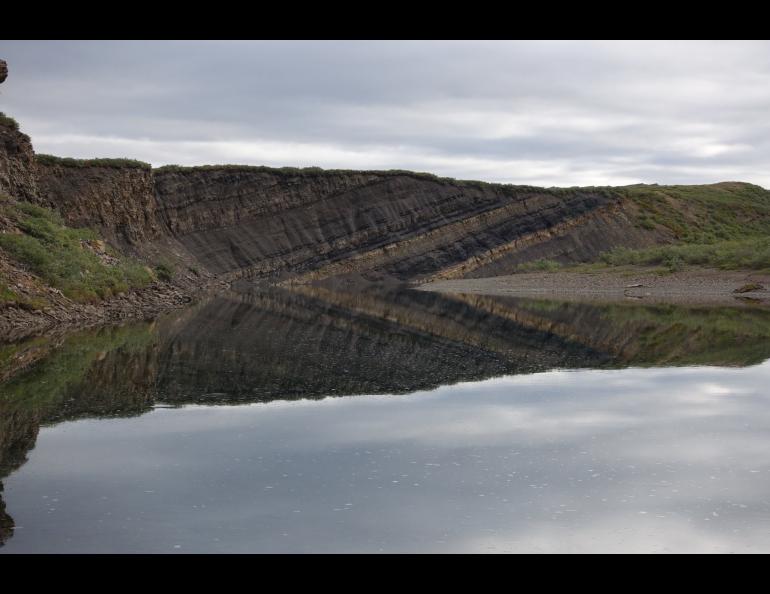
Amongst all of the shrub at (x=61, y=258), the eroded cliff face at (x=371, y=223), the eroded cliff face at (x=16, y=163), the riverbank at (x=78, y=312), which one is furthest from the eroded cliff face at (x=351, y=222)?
the riverbank at (x=78, y=312)

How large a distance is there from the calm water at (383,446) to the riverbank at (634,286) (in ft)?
62.2

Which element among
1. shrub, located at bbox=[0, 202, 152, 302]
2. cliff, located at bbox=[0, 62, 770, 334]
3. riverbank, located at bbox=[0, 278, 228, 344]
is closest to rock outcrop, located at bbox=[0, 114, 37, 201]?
shrub, located at bbox=[0, 202, 152, 302]

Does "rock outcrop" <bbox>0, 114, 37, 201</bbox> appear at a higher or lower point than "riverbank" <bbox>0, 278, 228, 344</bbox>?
higher

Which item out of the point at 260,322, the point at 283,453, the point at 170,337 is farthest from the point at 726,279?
the point at 283,453

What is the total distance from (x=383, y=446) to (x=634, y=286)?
38.6 m

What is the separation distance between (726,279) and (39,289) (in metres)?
33.9

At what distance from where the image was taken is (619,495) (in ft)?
29.5

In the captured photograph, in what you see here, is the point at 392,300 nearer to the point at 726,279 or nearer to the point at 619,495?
the point at 726,279

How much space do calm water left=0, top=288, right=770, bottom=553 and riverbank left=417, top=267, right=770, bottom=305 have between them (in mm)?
18947

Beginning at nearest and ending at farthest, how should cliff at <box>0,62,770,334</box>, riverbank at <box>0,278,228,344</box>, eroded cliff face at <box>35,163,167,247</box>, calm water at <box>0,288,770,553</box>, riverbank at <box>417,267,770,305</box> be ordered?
calm water at <box>0,288,770,553</box> → riverbank at <box>0,278,228,344</box> → riverbank at <box>417,267,770,305</box> → eroded cliff face at <box>35,163,167,247</box> → cliff at <box>0,62,770,334</box>

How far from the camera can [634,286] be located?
4728cm

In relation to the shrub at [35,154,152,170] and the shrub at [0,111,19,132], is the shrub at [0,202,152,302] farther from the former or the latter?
the shrub at [35,154,152,170]

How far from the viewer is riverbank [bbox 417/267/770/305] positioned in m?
41.3

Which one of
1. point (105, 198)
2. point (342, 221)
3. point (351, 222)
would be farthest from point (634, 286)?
point (105, 198)
